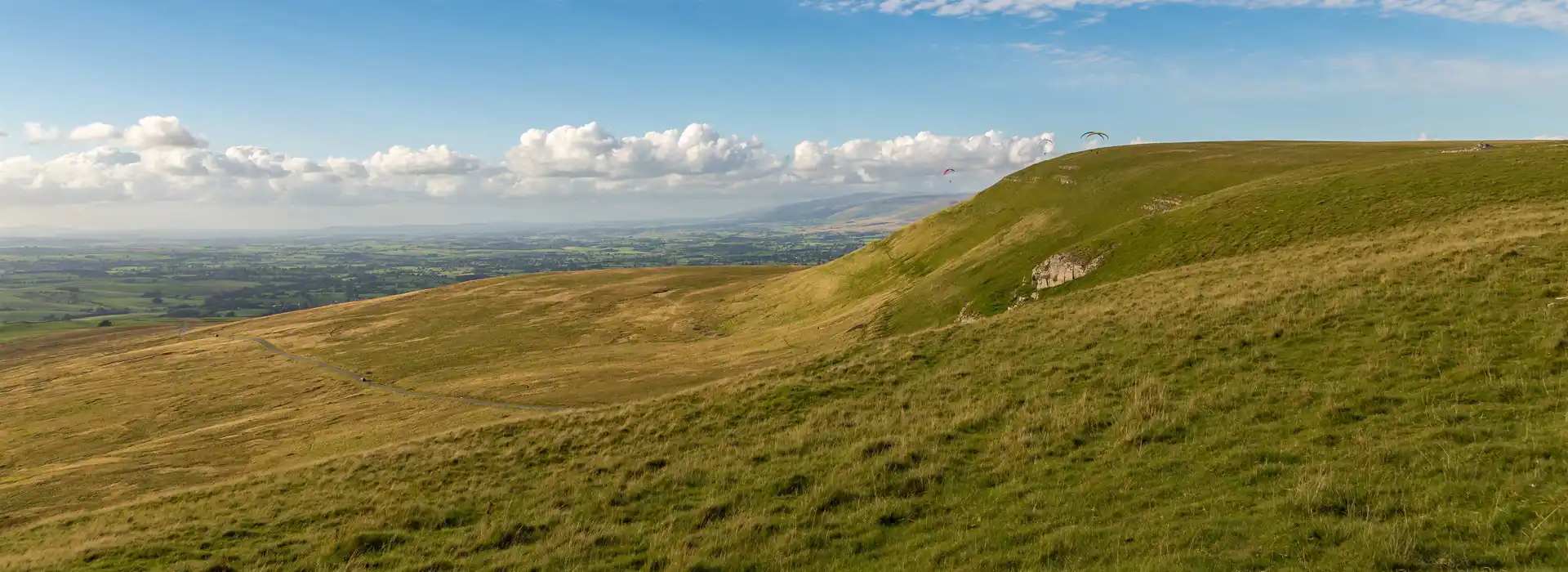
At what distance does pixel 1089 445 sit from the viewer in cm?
1472

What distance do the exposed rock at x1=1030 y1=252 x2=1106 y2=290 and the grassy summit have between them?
2.98 ft

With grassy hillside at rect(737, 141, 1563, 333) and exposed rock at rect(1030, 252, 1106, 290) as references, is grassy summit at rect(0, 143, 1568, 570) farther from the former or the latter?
exposed rock at rect(1030, 252, 1106, 290)

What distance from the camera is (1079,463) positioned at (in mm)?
13883

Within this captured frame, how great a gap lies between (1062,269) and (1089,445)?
115 feet

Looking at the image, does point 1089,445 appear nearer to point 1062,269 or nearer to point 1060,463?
point 1060,463

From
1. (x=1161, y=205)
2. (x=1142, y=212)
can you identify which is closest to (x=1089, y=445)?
(x=1142, y=212)

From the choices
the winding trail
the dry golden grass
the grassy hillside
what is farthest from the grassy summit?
the winding trail

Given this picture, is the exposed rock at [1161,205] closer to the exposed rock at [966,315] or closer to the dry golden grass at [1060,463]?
the exposed rock at [966,315]

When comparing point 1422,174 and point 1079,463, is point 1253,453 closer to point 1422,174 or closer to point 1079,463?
point 1079,463

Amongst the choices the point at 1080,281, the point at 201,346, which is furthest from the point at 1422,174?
the point at 201,346

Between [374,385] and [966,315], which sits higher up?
[966,315]

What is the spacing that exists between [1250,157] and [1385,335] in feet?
189

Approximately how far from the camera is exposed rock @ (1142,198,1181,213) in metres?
54.4

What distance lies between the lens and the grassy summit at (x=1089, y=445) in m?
10.3
